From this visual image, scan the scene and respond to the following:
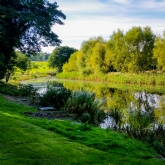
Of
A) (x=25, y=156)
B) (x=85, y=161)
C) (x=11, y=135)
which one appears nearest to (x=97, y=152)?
(x=85, y=161)

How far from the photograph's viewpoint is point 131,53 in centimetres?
5206

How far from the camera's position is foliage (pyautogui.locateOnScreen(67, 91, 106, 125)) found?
477 inches

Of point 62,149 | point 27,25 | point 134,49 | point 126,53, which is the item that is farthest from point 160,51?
point 62,149

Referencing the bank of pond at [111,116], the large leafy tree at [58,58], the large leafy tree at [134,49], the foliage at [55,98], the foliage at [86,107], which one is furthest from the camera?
the large leafy tree at [58,58]

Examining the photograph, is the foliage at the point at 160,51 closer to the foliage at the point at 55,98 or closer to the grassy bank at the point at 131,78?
the grassy bank at the point at 131,78

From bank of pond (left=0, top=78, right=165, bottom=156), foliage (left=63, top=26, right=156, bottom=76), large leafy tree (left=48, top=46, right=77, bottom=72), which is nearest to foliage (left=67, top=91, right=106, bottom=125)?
bank of pond (left=0, top=78, right=165, bottom=156)

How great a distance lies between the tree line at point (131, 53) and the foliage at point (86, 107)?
3334cm

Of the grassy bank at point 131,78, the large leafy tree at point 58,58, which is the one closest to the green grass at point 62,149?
the grassy bank at point 131,78

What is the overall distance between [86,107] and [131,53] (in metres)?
41.4

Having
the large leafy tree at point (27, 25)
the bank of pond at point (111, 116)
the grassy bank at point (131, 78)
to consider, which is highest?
the large leafy tree at point (27, 25)

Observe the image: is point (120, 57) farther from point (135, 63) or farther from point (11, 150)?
point (11, 150)

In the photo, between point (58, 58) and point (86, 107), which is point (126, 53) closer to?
point (86, 107)

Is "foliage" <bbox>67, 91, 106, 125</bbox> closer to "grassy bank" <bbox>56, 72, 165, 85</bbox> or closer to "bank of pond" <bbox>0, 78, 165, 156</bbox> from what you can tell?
"bank of pond" <bbox>0, 78, 165, 156</bbox>

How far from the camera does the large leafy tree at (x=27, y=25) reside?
20481 millimetres
